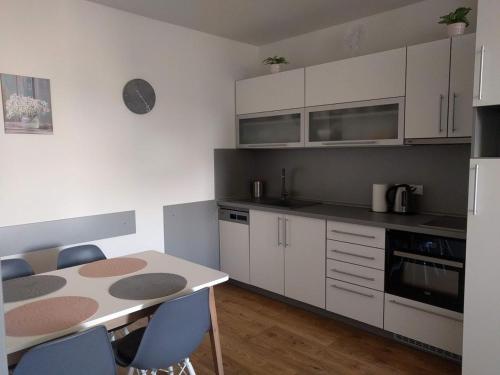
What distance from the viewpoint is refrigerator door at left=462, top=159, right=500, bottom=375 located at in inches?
74.4

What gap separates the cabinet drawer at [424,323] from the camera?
7.80 feet

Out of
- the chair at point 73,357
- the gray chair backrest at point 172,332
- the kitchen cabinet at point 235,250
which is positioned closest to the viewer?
the chair at point 73,357

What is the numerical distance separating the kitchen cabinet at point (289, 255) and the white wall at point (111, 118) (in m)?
0.79

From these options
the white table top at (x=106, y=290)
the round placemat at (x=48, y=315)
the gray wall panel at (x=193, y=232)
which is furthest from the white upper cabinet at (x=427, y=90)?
the round placemat at (x=48, y=315)

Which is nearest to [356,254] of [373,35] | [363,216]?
[363,216]

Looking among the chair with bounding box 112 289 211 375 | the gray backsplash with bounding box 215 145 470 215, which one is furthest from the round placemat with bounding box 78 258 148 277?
the gray backsplash with bounding box 215 145 470 215

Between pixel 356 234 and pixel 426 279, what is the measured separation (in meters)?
0.56

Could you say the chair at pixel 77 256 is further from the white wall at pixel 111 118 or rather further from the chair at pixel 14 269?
the white wall at pixel 111 118

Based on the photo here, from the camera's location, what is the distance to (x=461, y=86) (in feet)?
8.05

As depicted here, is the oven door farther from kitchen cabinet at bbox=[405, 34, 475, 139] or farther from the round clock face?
the round clock face

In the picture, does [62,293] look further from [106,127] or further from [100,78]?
[100,78]

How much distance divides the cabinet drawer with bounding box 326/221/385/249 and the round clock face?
1.90 m

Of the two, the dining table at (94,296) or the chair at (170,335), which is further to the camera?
the chair at (170,335)

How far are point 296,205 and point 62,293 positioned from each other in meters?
2.28
